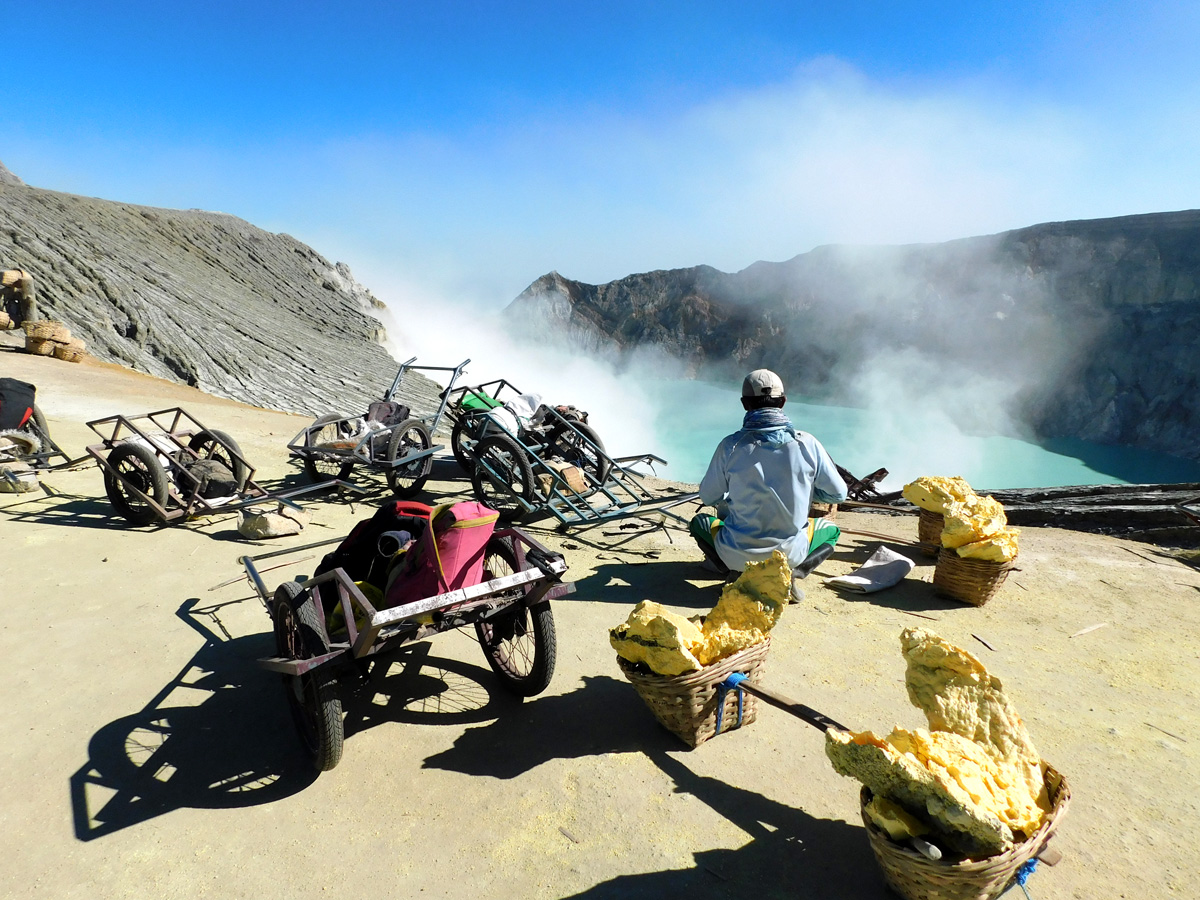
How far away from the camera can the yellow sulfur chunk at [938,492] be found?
483 centimetres

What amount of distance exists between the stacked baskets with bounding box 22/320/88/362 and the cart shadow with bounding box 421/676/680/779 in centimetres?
1493

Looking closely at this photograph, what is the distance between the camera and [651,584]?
16.2 ft

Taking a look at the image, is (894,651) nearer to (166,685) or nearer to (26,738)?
(166,685)

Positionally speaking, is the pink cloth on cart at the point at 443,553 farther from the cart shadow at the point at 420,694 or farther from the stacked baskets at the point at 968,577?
the stacked baskets at the point at 968,577

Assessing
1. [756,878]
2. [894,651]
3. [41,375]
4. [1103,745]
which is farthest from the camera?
[41,375]

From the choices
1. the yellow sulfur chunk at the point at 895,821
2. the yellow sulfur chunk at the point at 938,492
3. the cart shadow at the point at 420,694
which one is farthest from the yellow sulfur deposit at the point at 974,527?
the cart shadow at the point at 420,694

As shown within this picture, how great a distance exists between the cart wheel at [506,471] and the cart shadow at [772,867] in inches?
159

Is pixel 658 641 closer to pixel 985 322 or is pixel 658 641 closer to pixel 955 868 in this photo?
pixel 955 868

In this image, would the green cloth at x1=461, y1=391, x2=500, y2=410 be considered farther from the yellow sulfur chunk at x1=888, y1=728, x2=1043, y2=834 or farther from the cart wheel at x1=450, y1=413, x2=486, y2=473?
the yellow sulfur chunk at x1=888, y1=728, x2=1043, y2=834

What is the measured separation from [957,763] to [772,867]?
74cm

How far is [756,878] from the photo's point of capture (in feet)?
7.45

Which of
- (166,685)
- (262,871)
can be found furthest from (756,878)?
(166,685)

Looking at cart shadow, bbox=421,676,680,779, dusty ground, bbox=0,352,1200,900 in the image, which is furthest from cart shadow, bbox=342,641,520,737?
cart shadow, bbox=421,676,680,779

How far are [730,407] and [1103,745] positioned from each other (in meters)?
28.8
